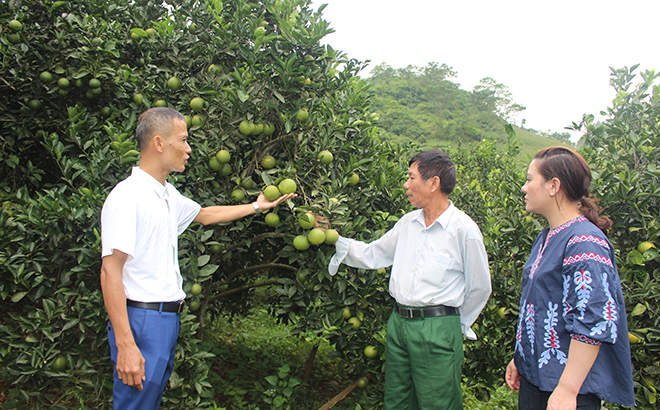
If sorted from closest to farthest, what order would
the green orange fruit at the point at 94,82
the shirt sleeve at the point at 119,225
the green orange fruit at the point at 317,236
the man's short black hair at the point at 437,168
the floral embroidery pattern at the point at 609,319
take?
the floral embroidery pattern at the point at 609,319, the shirt sleeve at the point at 119,225, the man's short black hair at the point at 437,168, the green orange fruit at the point at 317,236, the green orange fruit at the point at 94,82

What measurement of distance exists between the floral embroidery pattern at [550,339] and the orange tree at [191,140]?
1194mm

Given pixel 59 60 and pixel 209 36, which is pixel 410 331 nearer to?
pixel 209 36

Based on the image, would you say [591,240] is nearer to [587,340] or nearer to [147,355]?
[587,340]

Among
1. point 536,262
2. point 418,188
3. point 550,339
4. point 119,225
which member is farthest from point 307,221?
point 550,339

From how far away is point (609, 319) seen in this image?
57.0 inches

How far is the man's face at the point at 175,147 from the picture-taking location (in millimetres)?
1936

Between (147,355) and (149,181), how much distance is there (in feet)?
2.48

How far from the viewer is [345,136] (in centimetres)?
272

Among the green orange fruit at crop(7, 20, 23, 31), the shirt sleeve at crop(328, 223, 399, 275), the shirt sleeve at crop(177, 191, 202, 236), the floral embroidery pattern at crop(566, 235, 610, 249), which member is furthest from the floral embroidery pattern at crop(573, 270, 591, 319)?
the green orange fruit at crop(7, 20, 23, 31)

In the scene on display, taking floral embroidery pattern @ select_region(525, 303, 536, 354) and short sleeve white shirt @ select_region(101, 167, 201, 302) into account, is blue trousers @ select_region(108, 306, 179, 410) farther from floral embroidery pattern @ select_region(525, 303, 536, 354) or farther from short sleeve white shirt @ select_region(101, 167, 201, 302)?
floral embroidery pattern @ select_region(525, 303, 536, 354)

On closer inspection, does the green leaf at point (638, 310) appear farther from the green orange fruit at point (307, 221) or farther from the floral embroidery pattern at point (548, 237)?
the green orange fruit at point (307, 221)

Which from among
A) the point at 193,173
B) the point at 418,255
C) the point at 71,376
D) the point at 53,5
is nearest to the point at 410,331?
the point at 418,255

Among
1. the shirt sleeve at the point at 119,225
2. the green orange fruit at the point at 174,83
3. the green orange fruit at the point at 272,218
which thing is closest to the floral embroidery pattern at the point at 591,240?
the green orange fruit at the point at 272,218

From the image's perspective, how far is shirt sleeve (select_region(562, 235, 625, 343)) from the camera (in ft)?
4.74
